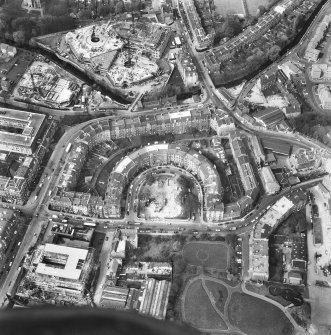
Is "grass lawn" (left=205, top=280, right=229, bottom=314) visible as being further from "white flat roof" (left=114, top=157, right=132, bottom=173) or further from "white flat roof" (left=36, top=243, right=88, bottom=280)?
"white flat roof" (left=114, top=157, right=132, bottom=173)

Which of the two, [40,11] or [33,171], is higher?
[40,11]

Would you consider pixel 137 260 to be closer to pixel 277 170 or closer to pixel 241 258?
pixel 241 258

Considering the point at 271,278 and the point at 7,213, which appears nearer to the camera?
the point at 271,278

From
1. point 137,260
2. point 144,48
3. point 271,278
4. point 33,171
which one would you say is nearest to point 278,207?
point 271,278

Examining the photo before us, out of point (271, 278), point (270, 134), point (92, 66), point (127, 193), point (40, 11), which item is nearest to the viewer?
point (271, 278)

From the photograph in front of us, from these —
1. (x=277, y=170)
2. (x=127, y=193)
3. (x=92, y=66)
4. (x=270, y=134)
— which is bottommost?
(x=127, y=193)

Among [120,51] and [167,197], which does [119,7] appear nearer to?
[120,51]

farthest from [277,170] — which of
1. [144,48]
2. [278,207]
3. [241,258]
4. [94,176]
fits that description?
[144,48]

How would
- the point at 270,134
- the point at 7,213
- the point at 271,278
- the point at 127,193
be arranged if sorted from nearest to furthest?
the point at 271,278, the point at 7,213, the point at 127,193, the point at 270,134
